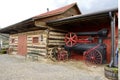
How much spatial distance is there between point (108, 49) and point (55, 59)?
329cm

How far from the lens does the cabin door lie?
38.7 feet

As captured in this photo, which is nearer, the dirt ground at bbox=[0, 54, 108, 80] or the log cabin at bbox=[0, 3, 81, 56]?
the dirt ground at bbox=[0, 54, 108, 80]

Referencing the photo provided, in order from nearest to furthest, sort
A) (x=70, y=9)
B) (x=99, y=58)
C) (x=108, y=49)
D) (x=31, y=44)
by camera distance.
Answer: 1. (x=99, y=58)
2. (x=108, y=49)
3. (x=31, y=44)
4. (x=70, y=9)

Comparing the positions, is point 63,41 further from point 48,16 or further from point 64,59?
point 48,16

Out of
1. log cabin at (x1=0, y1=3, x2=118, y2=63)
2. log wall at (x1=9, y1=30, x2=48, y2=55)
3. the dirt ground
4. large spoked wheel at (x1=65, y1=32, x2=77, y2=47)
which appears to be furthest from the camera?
log wall at (x1=9, y1=30, x2=48, y2=55)

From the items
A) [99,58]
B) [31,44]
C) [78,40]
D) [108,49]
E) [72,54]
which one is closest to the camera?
[99,58]

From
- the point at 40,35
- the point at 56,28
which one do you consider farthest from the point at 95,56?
the point at 40,35

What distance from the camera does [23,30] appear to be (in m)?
12.0

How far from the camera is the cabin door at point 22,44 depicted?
38.7 ft

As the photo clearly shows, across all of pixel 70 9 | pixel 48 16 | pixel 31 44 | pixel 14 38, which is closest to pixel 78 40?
pixel 48 16

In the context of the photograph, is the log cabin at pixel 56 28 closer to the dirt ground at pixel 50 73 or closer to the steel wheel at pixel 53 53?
the steel wheel at pixel 53 53

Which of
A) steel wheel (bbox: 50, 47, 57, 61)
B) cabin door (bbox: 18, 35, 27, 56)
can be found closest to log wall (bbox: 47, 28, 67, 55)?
steel wheel (bbox: 50, 47, 57, 61)

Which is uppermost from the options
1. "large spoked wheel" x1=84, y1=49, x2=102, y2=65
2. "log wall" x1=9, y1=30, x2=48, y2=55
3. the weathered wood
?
the weathered wood

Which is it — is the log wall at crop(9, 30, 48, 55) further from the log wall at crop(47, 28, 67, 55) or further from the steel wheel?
the steel wheel
